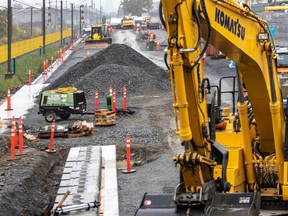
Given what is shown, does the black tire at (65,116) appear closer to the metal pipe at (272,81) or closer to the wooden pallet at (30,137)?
the wooden pallet at (30,137)

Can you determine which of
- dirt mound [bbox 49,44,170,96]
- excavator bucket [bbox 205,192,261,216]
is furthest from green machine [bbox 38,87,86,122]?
excavator bucket [bbox 205,192,261,216]

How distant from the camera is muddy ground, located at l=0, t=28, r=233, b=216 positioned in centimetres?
1579

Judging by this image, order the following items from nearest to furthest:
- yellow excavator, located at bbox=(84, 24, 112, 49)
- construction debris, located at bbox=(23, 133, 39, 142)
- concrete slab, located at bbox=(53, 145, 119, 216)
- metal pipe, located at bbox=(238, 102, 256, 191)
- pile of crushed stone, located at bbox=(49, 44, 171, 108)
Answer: metal pipe, located at bbox=(238, 102, 256, 191)
concrete slab, located at bbox=(53, 145, 119, 216)
construction debris, located at bbox=(23, 133, 39, 142)
pile of crushed stone, located at bbox=(49, 44, 171, 108)
yellow excavator, located at bbox=(84, 24, 112, 49)

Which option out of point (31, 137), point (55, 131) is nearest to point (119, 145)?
point (55, 131)

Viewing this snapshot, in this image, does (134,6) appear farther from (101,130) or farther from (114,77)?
(101,130)

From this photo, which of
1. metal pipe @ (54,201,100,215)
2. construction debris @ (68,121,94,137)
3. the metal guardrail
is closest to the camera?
metal pipe @ (54,201,100,215)

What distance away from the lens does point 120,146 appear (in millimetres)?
22234

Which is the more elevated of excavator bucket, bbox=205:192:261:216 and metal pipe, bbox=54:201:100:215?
excavator bucket, bbox=205:192:261:216

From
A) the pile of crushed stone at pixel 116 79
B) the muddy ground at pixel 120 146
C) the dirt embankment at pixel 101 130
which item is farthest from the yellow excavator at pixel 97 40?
the muddy ground at pixel 120 146

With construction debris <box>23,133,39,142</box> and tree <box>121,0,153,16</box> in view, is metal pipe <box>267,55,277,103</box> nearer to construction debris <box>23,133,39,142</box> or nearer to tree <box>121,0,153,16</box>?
construction debris <box>23,133,39,142</box>

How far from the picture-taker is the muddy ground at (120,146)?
622 inches

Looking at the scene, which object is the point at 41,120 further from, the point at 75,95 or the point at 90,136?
the point at 90,136

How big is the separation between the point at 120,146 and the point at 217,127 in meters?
10.2

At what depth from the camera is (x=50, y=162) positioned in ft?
66.4
